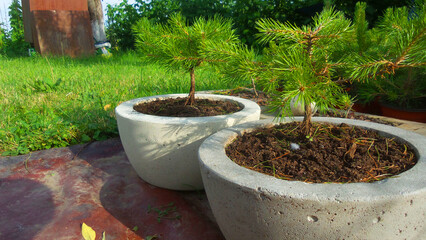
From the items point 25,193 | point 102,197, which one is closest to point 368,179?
point 102,197

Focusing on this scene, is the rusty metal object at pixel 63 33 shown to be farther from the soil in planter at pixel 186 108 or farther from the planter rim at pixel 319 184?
the planter rim at pixel 319 184

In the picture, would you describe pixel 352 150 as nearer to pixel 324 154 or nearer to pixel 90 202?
pixel 324 154

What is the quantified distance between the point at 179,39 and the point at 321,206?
1446mm

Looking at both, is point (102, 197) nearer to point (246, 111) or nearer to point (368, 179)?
point (246, 111)

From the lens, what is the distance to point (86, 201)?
6.55 ft

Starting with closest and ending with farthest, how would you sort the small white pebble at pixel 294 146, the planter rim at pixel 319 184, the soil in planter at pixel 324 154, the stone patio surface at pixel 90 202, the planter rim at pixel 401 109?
the planter rim at pixel 319 184, the soil in planter at pixel 324 154, the small white pebble at pixel 294 146, the stone patio surface at pixel 90 202, the planter rim at pixel 401 109

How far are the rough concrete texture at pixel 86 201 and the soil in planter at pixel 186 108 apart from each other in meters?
0.51

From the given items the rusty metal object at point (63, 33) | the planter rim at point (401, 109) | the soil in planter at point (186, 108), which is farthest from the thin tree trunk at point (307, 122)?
the rusty metal object at point (63, 33)

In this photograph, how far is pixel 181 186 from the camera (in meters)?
2.04

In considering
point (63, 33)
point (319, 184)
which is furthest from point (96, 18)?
point (319, 184)

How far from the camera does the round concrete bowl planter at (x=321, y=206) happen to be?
104 centimetres

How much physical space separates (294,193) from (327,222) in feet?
0.50

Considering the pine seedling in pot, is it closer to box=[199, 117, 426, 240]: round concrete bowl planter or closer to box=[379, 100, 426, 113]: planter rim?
box=[199, 117, 426, 240]: round concrete bowl planter

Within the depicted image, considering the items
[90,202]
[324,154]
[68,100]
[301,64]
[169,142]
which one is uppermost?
[301,64]
